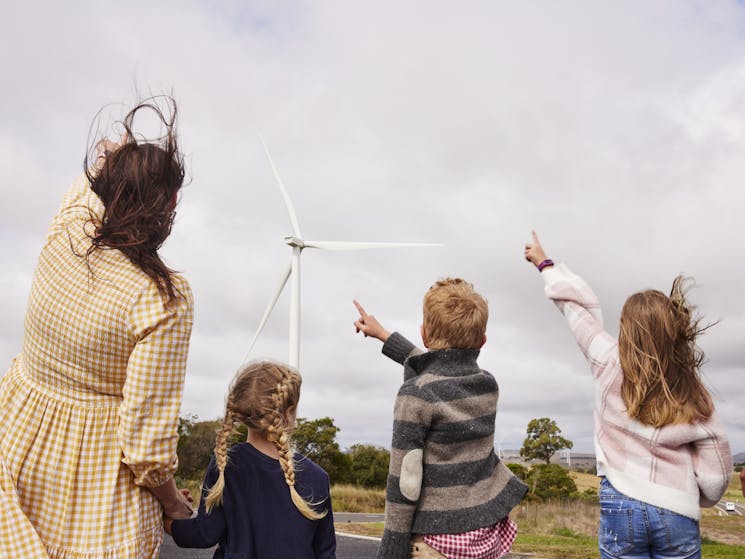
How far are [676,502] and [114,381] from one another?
313 centimetres

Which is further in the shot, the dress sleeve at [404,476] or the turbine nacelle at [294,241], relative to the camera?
the turbine nacelle at [294,241]

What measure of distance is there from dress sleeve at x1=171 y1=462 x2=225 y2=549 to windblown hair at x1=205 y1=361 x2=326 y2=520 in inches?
1.6

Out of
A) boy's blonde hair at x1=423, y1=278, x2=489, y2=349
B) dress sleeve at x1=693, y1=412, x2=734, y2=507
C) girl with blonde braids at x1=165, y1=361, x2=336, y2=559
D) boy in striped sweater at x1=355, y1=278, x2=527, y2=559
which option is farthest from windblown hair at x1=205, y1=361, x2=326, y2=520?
dress sleeve at x1=693, y1=412, x2=734, y2=507

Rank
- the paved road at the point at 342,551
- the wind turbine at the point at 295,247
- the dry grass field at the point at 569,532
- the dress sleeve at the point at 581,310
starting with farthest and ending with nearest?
the wind turbine at the point at 295,247 < the dry grass field at the point at 569,532 < the paved road at the point at 342,551 < the dress sleeve at the point at 581,310

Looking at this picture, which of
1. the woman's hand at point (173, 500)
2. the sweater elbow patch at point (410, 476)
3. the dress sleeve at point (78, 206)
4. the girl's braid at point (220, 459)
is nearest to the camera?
the woman's hand at point (173, 500)

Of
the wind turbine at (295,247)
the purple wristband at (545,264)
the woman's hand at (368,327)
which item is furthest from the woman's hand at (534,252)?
the wind turbine at (295,247)

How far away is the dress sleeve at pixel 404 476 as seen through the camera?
4.16 metres

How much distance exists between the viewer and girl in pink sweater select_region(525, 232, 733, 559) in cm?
454

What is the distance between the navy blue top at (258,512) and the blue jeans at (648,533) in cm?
173

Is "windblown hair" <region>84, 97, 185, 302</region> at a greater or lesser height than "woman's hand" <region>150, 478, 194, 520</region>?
greater

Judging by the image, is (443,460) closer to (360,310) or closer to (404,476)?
(404,476)

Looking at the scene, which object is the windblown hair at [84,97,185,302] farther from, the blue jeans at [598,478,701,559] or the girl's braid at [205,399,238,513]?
the blue jeans at [598,478,701,559]

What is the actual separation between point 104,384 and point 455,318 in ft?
6.32

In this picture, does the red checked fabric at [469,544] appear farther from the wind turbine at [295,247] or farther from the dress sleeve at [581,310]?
the wind turbine at [295,247]
